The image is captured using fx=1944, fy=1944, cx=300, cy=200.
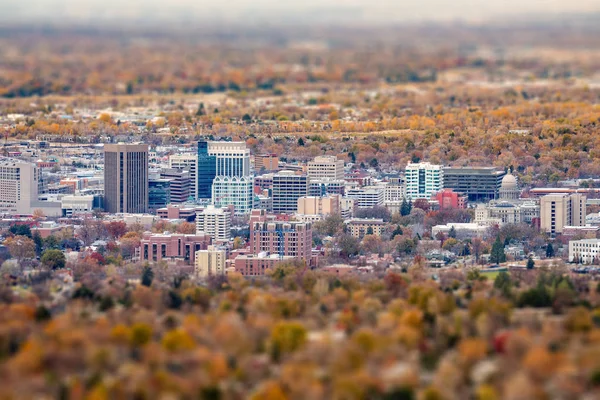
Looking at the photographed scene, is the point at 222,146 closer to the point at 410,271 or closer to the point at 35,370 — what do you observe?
the point at 410,271

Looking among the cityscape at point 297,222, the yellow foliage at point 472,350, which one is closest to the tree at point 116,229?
the cityscape at point 297,222

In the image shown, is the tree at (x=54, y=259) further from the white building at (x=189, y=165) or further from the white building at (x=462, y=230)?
the white building at (x=189, y=165)

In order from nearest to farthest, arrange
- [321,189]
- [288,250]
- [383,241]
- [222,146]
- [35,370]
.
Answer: [35,370] → [288,250] → [383,241] → [321,189] → [222,146]

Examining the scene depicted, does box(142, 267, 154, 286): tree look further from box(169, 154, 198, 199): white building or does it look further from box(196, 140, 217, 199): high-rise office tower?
box(169, 154, 198, 199): white building

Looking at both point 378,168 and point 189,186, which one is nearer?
point 189,186

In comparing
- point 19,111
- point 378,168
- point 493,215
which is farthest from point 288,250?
point 19,111

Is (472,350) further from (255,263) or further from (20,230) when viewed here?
(20,230)

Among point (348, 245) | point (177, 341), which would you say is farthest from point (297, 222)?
point (177, 341)
